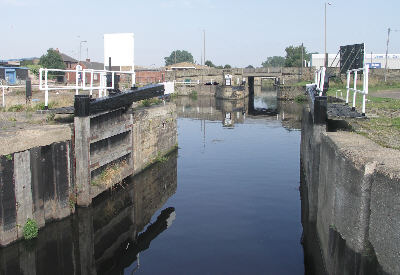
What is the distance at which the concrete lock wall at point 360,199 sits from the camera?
561 cm

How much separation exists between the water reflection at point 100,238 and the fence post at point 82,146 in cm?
51

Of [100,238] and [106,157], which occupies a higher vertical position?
[106,157]

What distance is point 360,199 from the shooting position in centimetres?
660

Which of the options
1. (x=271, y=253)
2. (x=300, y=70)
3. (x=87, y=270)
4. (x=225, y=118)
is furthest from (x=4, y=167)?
(x=300, y=70)

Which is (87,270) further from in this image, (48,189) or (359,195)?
(359,195)

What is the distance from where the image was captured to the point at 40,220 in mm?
10859

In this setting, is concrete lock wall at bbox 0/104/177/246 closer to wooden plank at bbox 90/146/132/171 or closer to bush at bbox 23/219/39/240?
wooden plank at bbox 90/146/132/171

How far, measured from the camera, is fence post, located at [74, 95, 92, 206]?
12359 millimetres

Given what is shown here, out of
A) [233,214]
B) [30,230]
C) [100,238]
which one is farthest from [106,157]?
[233,214]

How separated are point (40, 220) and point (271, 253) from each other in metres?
5.98

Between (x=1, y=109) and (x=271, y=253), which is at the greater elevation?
(x=1, y=109)

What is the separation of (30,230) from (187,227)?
428cm

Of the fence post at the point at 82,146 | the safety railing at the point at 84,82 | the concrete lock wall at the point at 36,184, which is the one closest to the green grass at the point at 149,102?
the safety railing at the point at 84,82

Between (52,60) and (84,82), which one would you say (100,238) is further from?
(52,60)
